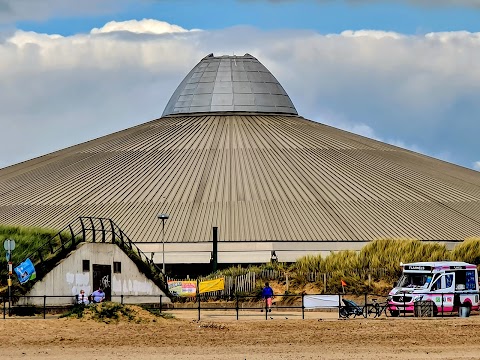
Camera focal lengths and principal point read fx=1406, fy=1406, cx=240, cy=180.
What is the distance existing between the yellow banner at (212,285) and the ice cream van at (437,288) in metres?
14.9

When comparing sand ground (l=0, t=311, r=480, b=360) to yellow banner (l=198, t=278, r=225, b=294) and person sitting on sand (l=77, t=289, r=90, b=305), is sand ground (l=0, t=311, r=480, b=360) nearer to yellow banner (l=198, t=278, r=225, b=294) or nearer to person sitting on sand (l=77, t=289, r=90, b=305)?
person sitting on sand (l=77, t=289, r=90, b=305)

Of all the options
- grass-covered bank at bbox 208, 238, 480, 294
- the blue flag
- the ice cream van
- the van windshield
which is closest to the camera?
the blue flag

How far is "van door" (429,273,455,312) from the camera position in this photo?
53281 mm

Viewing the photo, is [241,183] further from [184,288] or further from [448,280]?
[448,280]

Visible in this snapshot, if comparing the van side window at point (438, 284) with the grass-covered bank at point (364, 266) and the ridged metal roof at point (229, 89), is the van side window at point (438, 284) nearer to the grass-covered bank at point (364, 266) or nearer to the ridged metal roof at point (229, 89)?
the grass-covered bank at point (364, 266)

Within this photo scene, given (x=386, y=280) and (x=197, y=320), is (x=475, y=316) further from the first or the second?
(x=386, y=280)

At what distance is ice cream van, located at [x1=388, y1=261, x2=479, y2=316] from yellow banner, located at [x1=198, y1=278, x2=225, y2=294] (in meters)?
14.9

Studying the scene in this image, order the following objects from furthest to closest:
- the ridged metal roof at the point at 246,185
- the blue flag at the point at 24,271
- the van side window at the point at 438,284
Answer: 1. the ridged metal roof at the point at 246,185
2. the van side window at the point at 438,284
3. the blue flag at the point at 24,271

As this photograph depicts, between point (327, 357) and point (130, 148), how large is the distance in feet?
222

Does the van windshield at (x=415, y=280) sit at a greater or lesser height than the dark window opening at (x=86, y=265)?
lesser

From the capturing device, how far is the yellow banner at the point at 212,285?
67.9 meters

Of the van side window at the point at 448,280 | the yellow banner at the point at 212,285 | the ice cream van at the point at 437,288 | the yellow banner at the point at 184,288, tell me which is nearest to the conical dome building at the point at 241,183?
the yellow banner at the point at 184,288

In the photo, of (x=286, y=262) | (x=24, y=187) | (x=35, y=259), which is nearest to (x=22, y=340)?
(x=35, y=259)

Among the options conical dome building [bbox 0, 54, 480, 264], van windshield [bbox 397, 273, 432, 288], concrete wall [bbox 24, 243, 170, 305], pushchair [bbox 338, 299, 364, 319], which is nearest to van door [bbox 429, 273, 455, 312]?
van windshield [bbox 397, 273, 432, 288]
